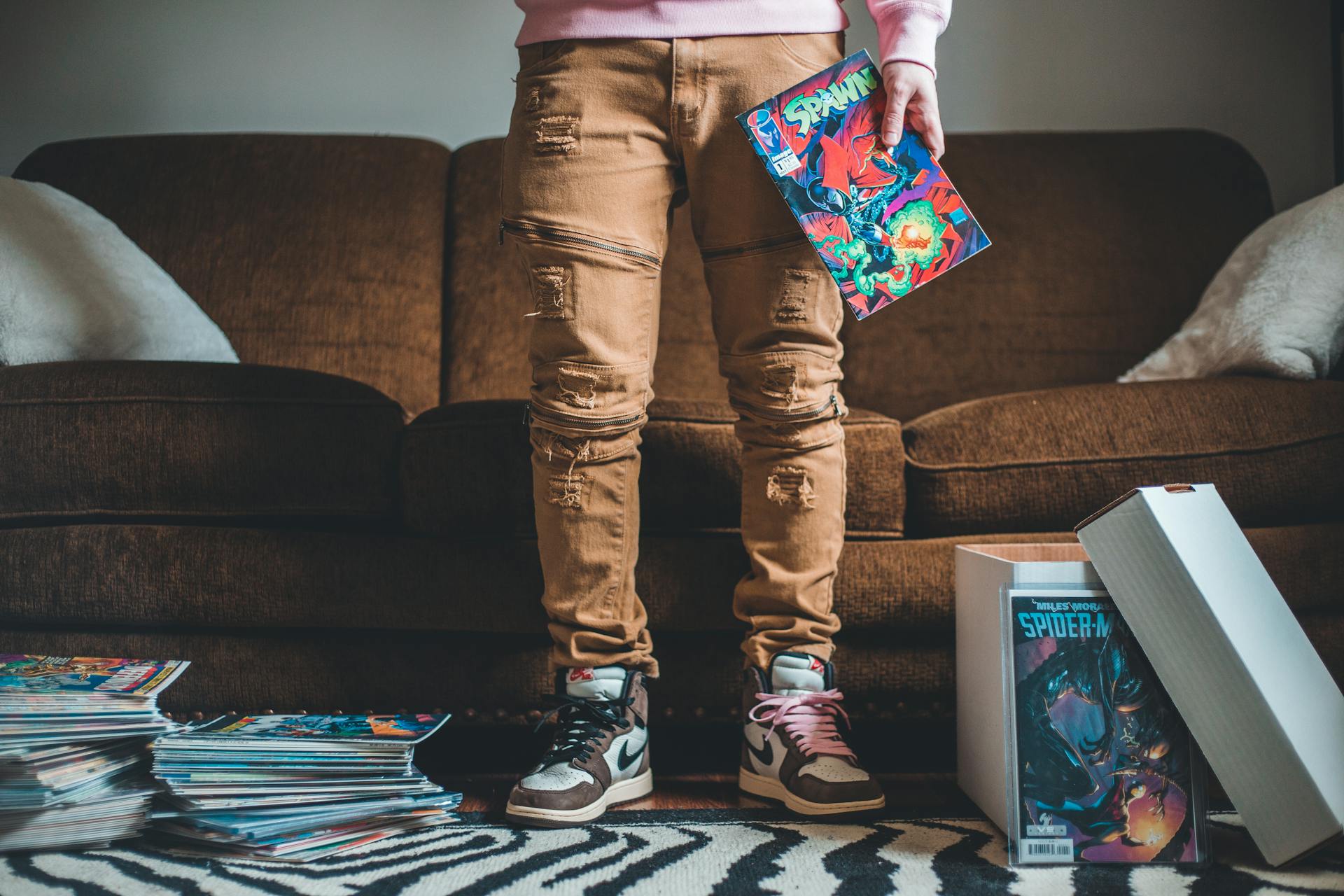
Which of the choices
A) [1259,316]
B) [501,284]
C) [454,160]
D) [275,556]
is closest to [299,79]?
[454,160]

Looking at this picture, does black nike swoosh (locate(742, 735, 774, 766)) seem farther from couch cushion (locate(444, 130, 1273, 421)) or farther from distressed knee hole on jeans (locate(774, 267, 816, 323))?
couch cushion (locate(444, 130, 1273, 421))

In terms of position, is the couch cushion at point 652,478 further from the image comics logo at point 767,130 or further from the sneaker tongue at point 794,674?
the image comics logo at point 767,130

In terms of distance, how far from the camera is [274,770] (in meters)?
0.80

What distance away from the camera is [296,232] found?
162 centimetres

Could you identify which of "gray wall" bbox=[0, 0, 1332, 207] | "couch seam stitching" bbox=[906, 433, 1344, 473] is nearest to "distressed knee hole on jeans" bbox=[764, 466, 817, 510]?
"couch seam stitching" bbox=[906, 433, 1344, 473]

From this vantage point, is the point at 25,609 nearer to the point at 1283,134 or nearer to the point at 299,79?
the point at 299,79

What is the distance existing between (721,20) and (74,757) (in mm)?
860

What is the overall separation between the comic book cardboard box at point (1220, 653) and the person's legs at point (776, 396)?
0.62ft

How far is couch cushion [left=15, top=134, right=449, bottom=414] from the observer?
157 cm

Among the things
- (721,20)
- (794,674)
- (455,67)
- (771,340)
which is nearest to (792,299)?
(771,340)

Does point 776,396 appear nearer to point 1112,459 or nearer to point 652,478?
point 652,478

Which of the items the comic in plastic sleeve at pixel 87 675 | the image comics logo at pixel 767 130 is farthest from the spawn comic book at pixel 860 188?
the comic in plastic sleeve at pixel 87 675

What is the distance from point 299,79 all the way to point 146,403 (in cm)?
110

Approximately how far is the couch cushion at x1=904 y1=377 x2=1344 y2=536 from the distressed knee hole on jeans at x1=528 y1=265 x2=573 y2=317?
1.58 ft
